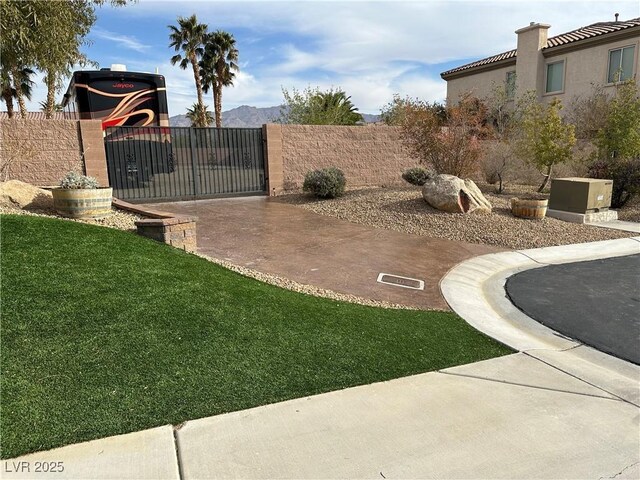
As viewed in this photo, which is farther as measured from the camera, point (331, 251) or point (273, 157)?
point (273, 157)

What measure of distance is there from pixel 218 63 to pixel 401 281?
36.4 meters

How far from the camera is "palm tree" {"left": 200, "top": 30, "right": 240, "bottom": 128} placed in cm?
3794

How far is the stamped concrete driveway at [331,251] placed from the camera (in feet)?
21.9

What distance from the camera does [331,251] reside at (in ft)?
27.9

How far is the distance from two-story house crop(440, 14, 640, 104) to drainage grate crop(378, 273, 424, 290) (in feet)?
49.4

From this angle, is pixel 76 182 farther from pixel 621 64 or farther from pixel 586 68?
pixel 586 68

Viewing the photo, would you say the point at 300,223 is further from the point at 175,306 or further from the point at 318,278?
the point at 175,306

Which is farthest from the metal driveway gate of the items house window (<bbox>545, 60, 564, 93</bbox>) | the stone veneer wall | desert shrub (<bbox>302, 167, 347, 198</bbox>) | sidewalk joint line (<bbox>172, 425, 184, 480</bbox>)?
house window (<bbox>545, 60, 564, 93</bbox>)

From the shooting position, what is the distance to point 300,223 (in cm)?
1100

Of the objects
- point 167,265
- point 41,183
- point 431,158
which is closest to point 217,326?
point 167,265

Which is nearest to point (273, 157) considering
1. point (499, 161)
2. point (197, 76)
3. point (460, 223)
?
point (460, 223)

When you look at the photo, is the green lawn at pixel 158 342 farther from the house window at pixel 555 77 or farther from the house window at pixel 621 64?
the house window at pixel 555 77

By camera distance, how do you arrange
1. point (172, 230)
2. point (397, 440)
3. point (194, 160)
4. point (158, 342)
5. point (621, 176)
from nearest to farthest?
point (397, 440)
point (158, 342)
point (172, 230)
point (621, 176)
point (194, 160)

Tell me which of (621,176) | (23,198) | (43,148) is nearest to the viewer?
(23,198)
